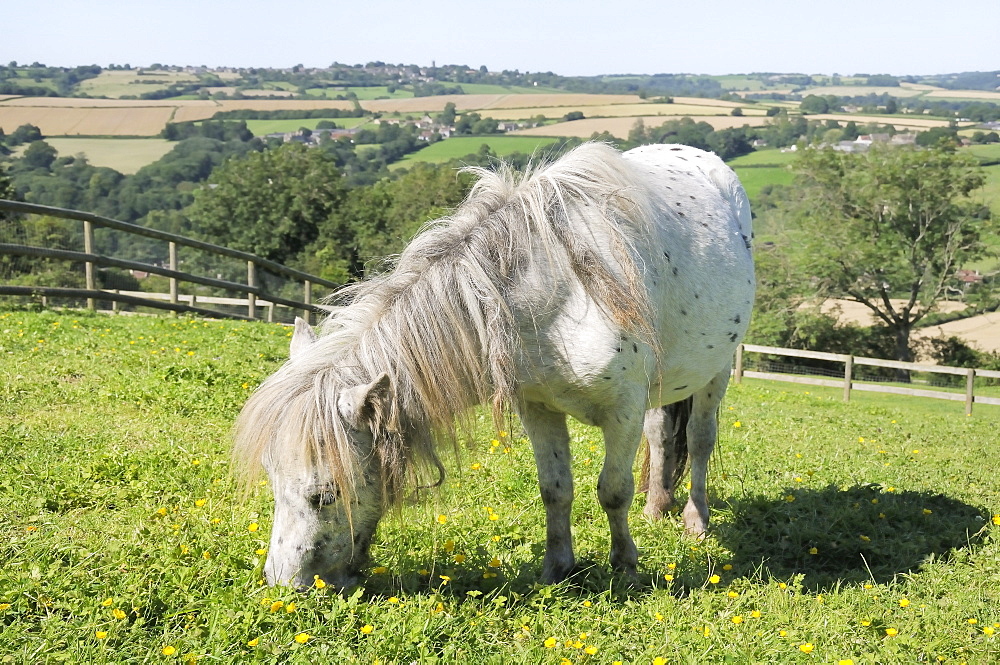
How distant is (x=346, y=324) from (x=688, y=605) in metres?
1.95

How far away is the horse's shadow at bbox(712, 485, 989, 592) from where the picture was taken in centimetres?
450

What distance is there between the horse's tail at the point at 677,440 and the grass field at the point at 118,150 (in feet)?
191

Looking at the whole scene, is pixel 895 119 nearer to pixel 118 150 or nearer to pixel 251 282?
pixel 118 150

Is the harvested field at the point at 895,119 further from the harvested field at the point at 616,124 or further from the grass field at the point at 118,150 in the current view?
the grass field at the point at 118,150

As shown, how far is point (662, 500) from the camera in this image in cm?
534

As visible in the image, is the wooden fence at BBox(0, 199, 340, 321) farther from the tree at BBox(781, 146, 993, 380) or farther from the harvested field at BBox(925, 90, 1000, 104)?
the harvested field at BBox(925, 90, 1000, 104)

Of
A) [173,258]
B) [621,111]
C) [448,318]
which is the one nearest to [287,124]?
[621,111]

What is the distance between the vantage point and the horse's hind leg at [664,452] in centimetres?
535

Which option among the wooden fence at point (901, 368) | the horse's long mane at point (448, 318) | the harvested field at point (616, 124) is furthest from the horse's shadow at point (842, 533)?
the harvested field at point (616, 124)

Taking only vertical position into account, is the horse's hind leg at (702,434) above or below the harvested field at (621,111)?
below

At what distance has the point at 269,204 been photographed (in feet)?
128

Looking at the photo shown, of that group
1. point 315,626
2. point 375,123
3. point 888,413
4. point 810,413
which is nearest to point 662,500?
point 315,626

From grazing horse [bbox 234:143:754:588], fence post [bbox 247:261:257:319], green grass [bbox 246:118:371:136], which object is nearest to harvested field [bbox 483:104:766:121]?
green grass [bbox 246:118:371:136]

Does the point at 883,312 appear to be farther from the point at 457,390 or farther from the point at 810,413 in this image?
the point at 457,390
